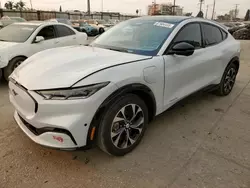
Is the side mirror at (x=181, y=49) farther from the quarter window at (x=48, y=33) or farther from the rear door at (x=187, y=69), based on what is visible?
the quarter window at (x=48, y=33)

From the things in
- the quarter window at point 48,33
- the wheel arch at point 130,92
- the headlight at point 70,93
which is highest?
the quarter window at point 48,33

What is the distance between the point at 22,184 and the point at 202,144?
2.09m

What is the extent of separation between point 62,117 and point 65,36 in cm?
514

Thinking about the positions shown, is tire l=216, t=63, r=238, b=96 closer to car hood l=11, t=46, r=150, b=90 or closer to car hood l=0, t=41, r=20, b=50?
car hood l=11, t=46, r=150, b=90

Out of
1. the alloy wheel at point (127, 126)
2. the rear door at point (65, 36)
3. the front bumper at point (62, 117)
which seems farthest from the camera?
the rear door at point (65, 36)

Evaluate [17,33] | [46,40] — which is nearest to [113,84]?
[46,40]

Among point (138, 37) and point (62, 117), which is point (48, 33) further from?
point (62, 117)

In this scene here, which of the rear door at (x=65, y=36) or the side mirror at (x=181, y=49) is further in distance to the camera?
the rear door at (x=65, y=36)

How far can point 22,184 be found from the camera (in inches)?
82.3

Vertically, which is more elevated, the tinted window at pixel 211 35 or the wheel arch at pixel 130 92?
the tinted window at pixel 211 35

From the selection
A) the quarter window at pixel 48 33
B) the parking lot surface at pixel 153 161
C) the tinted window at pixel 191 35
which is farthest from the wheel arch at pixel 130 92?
the quarter window at pixel 48 33

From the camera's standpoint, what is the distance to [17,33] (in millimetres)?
5746

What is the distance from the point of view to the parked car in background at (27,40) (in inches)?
198

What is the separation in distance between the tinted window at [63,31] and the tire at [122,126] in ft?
15.8
